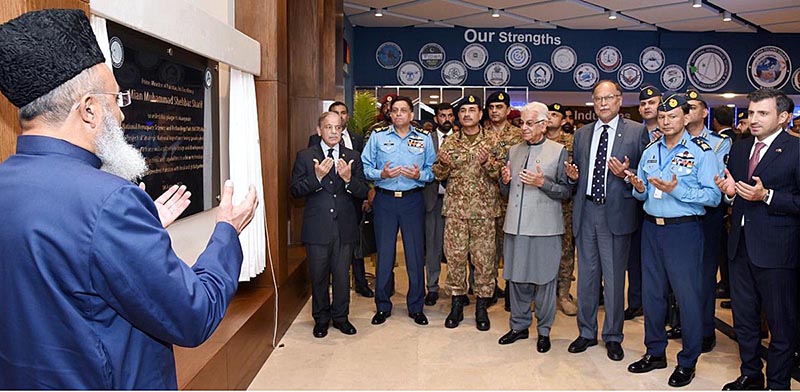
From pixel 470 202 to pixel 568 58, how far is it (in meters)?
6.81

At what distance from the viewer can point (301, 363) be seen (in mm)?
3729

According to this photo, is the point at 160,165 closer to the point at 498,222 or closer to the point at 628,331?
the point at 498,222

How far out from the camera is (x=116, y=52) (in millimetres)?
2279

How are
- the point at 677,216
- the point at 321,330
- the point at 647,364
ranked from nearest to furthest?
the point at 677,216
the point at 647,364
the point at 321,330

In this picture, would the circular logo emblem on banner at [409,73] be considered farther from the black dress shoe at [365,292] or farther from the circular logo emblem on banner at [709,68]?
the black dress shoe at [365,292]

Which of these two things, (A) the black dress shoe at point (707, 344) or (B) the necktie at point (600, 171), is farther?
(A) the black dress shoe at point (707, 344)

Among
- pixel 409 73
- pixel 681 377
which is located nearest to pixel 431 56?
pixel 409 73

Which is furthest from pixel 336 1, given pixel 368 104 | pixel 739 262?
pixel 739 262

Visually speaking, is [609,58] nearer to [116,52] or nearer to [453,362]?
[453,362]

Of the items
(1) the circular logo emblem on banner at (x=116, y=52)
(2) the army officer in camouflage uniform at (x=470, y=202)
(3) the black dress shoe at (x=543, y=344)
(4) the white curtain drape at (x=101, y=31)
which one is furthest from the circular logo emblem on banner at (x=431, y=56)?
(4) the white curtain drape at (x=101, y=31)

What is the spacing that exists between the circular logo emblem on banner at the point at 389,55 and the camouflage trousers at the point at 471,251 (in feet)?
20.6

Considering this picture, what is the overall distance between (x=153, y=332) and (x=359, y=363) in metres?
2.67

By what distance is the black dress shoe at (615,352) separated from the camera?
148 inches

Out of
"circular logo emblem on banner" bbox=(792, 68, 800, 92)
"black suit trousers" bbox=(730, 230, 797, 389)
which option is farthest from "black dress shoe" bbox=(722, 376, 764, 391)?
"circular logo emblem on banner" bbox=(792, 68, 800, 92)
